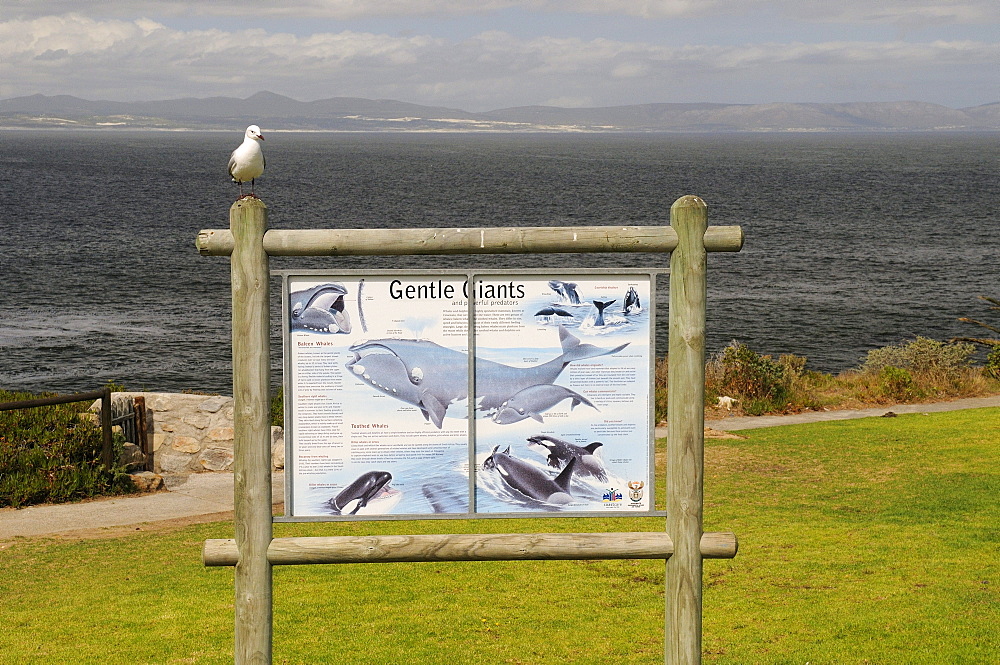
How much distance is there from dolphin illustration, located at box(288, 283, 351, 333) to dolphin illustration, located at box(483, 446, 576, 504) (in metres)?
1.06

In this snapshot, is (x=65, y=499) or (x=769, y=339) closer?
(x=65, y=499)

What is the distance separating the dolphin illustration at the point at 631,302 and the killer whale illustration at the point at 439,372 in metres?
0.18

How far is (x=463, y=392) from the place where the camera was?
5598 millimetres

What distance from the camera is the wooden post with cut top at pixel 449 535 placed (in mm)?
5480

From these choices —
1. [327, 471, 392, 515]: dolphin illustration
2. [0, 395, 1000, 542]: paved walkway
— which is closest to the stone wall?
[0, 395, 1000, 542]: paved walkway

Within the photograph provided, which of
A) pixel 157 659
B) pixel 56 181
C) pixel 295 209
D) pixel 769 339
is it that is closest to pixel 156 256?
pixel 295 209

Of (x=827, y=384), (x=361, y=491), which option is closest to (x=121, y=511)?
(x=361, y=491)

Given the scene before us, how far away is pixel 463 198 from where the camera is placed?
96.5 meters

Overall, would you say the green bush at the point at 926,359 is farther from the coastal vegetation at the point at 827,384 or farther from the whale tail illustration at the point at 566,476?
the whale tail illustration at the point at 566,476

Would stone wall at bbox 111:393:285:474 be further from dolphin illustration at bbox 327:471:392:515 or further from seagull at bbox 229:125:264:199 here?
dolphin illustration at bbox 327:471:392:515

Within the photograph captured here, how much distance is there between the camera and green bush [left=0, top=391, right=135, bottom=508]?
12391 mm

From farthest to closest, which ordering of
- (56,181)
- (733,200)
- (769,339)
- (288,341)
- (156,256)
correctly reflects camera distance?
(56,181) → (733,200) → (156,256) → (769,339) → (288,341)

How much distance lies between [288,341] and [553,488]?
5.03 ft

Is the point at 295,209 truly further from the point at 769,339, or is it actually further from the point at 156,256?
the point at 769,339
